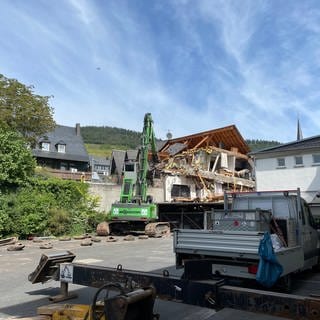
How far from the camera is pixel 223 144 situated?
157 ft

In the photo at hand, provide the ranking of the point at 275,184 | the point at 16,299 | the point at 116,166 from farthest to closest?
1. the point at 116,166
2. the point at 275,184
3. the point at 16,299

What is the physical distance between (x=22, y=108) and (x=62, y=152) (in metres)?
25.5

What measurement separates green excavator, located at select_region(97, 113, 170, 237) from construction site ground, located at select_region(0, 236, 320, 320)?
20.2 feet

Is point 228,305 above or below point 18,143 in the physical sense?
below

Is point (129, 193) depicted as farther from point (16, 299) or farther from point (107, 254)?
point (16, 299)

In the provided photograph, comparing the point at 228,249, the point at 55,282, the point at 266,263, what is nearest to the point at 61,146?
the point at 55,282

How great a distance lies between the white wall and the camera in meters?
30.0

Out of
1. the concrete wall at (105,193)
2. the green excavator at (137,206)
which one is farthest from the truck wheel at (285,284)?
the concrete wall at (105,193)

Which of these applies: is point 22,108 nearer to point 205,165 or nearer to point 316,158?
point 205,165

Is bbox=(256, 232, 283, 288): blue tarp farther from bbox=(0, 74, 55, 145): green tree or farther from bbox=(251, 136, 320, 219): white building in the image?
bbox=(0, 74, 55, 145): green tree

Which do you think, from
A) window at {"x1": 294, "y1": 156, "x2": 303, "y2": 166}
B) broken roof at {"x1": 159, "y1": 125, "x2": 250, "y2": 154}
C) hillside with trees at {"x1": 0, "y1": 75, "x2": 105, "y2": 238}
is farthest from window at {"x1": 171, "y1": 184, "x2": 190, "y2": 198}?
window at {"x1": 294, "y1": 156, "x2": 303, "y2": 166}

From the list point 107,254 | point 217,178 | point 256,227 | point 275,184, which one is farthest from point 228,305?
point 217,178

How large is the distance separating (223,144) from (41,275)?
42.1 meters

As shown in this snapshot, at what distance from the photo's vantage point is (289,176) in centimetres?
3120
